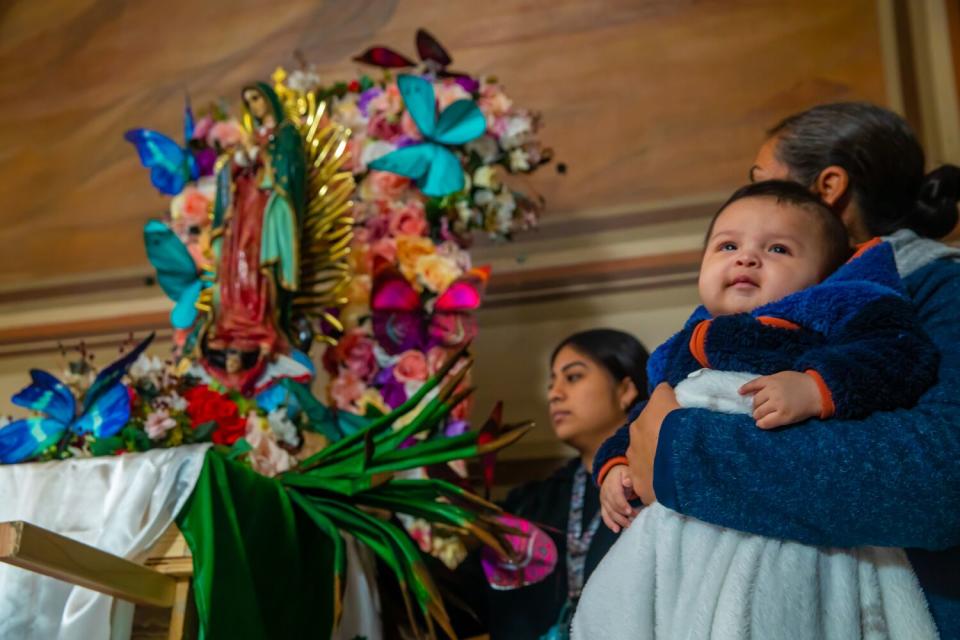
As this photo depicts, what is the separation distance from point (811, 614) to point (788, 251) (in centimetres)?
56

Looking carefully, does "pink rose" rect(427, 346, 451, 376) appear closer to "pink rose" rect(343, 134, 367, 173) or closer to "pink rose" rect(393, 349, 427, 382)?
"pink rose" rect(393, 349, 427, 382)

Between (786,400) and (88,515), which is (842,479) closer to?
(786,400)

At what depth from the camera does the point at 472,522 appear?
219 cm

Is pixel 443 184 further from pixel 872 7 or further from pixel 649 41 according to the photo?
pixel 872 7

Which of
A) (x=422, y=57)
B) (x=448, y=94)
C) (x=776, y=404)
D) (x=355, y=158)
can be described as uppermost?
(x=422, y=57)

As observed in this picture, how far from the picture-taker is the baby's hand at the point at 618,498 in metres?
1.54

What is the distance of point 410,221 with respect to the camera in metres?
2.96

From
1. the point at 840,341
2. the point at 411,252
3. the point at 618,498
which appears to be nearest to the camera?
the point at 840,341

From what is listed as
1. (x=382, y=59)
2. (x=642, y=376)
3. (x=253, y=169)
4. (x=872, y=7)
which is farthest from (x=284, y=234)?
(x=872, y=7)

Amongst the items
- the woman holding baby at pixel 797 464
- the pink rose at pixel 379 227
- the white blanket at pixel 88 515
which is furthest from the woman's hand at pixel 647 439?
the pink rose at pixel 379 227

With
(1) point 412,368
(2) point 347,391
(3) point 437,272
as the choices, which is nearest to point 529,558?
(1) point 412,368

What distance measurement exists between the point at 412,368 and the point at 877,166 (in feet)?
4.26

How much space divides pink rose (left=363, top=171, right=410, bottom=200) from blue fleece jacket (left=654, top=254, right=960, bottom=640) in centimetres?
178

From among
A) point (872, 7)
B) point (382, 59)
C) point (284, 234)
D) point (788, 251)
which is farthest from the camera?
point (872, 7)
